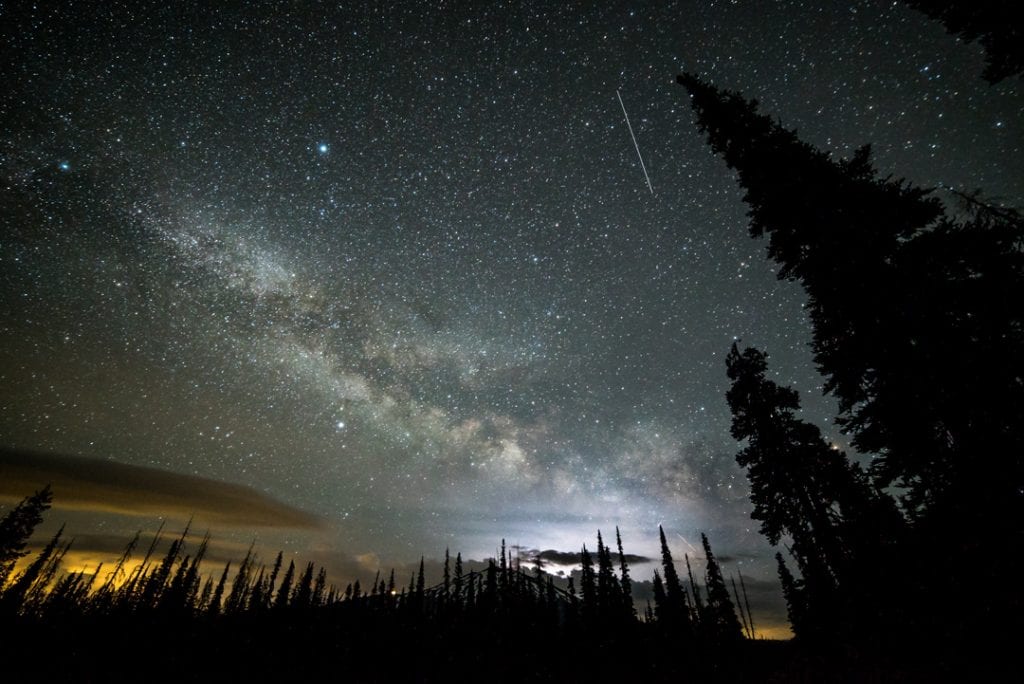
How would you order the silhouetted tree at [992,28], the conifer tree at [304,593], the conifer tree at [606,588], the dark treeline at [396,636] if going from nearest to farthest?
the silhouetted tree at [992,28]
the dark treeline at [396,636]
the conifer tree at [606,588]
the conifer tree at [304,593]

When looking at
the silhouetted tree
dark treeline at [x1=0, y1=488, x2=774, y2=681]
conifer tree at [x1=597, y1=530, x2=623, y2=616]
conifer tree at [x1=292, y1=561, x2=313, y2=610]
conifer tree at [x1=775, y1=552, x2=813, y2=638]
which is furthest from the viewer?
conifer tree at [x1=292, y1=561, x2=313, y2=610]

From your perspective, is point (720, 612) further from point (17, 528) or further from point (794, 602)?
point (17, 528)

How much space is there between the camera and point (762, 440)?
18.9 metres

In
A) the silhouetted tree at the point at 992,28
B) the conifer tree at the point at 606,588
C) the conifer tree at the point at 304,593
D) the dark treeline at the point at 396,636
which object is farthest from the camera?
the conifer tree at the point at 304,593

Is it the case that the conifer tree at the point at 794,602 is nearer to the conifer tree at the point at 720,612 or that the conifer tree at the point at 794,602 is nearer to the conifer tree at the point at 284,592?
A: the conifer tree at the point at 720,612

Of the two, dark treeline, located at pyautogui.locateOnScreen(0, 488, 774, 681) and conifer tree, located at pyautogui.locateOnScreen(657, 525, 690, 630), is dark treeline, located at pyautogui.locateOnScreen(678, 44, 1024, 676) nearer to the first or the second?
dark treeline, located at pyautogui.locateOnScreen(0, 488, 774, 681)

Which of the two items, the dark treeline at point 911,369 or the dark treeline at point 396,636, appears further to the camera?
the dark treeline at point 396,636

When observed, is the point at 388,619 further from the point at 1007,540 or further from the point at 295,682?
the point at 1007,540

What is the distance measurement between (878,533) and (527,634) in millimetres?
42429

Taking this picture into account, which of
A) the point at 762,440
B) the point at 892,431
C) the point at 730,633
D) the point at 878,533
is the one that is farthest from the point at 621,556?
the point at 892,431

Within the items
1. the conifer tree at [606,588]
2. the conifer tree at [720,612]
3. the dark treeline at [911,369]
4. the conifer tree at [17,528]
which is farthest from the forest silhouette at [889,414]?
the conifer tree at [17,528]

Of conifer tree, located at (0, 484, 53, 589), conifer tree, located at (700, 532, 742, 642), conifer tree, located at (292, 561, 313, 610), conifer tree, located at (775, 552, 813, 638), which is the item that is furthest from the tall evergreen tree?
conifer tree, located at (292, 561, 313, 610)

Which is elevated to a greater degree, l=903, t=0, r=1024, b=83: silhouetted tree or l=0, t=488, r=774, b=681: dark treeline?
l=903, t=0, r=1024, b=83: silhouetted tree

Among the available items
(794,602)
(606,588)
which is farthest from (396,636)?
(794,602)
